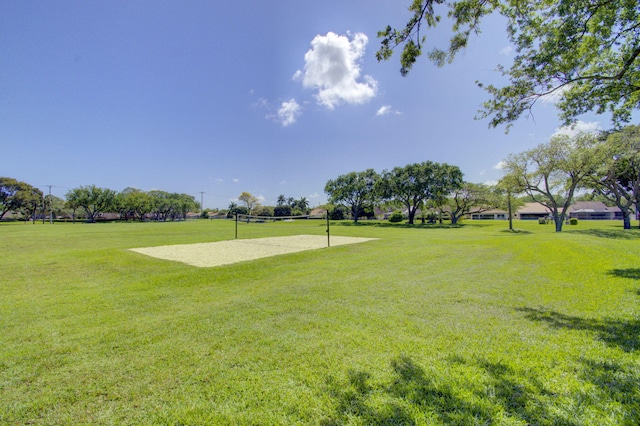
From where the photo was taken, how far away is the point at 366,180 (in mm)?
54719

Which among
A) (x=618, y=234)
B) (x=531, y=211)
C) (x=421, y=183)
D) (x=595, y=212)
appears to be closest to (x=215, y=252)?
(x=618, y=234)

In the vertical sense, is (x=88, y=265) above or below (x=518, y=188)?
below

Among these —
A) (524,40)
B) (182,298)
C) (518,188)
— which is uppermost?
(524,40)

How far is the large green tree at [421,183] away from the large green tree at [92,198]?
61062mm

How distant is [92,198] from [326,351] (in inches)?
2911

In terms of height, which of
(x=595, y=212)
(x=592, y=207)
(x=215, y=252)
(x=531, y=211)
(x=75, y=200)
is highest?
(x=75, y=200)

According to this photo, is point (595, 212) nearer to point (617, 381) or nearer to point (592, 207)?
point (592, 207)

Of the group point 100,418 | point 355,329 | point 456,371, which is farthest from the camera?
point 355,329

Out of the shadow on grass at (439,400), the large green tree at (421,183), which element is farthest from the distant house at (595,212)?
the shadow on grass at (439,400)

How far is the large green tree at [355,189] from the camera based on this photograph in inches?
2142

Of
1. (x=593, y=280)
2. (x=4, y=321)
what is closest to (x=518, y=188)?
(x=593, y=280)

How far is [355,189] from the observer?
5472 cm

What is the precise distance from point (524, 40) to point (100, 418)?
10501mm

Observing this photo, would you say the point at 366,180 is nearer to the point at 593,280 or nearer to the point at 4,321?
the point at 593,280
